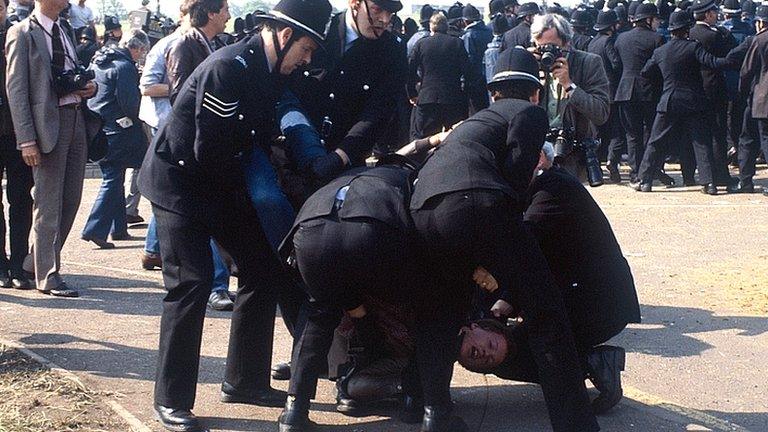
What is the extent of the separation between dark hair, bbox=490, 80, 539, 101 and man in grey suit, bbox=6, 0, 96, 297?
3713 millimetres

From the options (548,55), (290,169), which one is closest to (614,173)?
(548,55)

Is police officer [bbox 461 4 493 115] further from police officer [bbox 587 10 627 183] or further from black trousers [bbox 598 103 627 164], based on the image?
black trousers [bbox 598 103 627 164]

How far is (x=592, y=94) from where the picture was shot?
7.74 meters

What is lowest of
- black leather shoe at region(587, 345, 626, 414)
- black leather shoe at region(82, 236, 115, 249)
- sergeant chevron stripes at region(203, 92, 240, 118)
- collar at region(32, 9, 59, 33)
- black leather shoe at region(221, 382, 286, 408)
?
black leather shoe at region(82, 236, 115, 249)

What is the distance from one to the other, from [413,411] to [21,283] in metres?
3.92

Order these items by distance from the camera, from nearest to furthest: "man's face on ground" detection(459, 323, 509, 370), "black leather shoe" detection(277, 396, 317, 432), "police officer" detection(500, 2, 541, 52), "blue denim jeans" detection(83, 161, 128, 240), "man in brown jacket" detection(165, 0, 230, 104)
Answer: "black leather shoe" detection(277, 396, 317, 432), "man's face on ground" detection(459, 323, 509, 370), "man in brown jacket" detection(165, 0, 230, 104), "blue denim jeans" detection(83, 161, 128, 240), "police officer" detection(500, 2, 541, 52)

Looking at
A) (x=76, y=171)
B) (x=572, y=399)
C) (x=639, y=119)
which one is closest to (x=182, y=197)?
(x=572, y=399)

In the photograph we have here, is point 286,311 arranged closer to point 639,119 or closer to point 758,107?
point 758,107

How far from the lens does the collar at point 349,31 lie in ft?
20.2

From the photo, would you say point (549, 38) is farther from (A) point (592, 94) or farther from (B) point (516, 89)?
(B) point (516, 89)

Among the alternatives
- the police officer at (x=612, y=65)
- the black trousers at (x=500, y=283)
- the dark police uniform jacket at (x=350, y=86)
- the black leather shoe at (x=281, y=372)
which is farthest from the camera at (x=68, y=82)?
the police officer at (x=612, y=65)

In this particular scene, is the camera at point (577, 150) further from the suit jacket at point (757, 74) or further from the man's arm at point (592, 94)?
the suit jacket at point (757, 74)

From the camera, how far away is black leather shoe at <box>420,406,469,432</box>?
205 inches

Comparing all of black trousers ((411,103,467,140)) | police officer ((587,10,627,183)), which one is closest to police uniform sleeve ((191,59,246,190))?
black trousers ((411,103,467,140))
